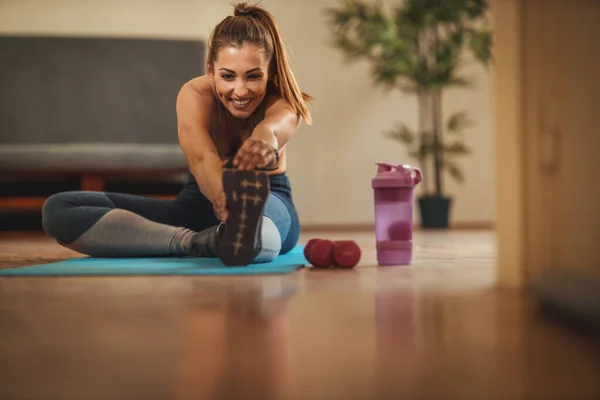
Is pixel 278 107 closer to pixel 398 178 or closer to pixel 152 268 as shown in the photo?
pixel 398 178

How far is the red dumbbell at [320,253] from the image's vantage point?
1.90m

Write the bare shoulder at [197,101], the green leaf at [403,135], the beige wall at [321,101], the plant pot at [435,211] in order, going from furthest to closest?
the beige wall at [321,101] < the green leaf at [403,135] < the plant pot at [435,211] < the bare shoulder at [197,101]

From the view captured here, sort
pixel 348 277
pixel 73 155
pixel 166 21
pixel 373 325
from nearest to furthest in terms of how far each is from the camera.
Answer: pixel 373 325 < pixel 348 277 < pixel 73 155 < pixel 166 21

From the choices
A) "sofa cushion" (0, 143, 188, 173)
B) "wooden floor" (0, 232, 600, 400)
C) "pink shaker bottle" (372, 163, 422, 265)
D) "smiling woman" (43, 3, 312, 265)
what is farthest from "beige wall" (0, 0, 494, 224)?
"wooden floor" (0, 232, 600, 400)

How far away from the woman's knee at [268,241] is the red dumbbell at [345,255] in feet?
0.49

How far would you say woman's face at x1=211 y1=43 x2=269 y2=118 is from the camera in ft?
6.39

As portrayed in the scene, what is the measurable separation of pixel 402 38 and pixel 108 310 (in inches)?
148

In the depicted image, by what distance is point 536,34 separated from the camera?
1.25 meters

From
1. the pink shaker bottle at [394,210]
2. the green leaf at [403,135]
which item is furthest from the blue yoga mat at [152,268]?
the green leaf at [403,135]

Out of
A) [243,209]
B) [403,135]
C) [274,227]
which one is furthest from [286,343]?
[403,135]

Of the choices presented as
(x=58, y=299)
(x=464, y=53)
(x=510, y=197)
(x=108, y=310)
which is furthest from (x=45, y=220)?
(x=464, y=53)

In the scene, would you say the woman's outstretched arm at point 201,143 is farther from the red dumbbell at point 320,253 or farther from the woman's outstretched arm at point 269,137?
the red dumbbell at point 320,253

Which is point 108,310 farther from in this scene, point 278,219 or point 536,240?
point 278,219

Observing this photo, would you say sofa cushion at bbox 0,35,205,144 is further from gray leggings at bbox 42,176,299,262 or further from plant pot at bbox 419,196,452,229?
gray leggings at bbox 42,176,299,262
